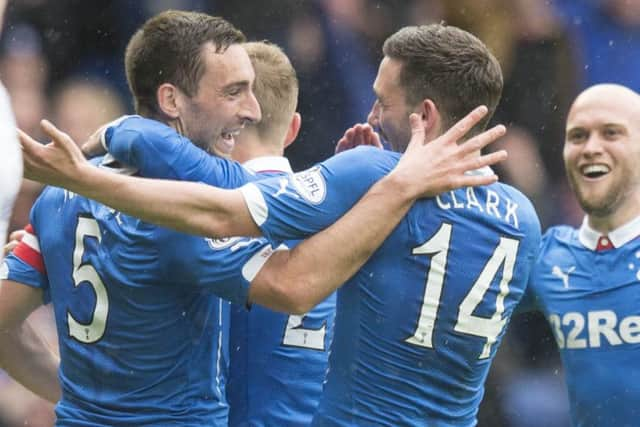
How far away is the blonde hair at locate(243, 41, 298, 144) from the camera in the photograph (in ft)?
16.4

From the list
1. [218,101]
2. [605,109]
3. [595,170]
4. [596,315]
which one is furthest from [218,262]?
[605,109]

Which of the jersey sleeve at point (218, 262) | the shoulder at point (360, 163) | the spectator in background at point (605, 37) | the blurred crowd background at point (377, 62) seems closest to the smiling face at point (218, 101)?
the jersey sleeve at point (218, 262)

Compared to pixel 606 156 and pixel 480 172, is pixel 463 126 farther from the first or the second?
pixel 606 156

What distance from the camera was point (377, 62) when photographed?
27.7 ft

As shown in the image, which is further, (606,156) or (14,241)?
(606,156)

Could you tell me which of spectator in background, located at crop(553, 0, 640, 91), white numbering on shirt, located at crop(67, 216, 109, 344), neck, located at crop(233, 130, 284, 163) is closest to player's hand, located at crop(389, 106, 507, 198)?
white numbering on shirt, located at crop(67, 216, 109, 344)

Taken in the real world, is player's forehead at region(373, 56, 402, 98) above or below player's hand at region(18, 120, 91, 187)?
above

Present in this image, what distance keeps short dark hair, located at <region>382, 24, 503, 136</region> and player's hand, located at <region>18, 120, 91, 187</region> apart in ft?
3.57

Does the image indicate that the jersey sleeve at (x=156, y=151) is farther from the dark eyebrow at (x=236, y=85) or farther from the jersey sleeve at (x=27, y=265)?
the jersey sleeve at (x=27, y=265)

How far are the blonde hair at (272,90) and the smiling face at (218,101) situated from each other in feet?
1.57

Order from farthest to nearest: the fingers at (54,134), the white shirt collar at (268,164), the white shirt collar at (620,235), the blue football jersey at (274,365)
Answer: the white shirt collar at (620,235)
the white shirt collar at (268,164)
the blue football jersey at (274,365)
the fingers at (54,134)

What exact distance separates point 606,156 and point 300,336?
5.58 feet

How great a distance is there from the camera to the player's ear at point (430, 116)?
156 inches

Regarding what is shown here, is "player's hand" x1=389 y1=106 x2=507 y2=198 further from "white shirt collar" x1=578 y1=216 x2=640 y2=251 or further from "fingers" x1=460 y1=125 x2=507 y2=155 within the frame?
"white shirt collar" x1=578 y1=216 x2=640 y2=251
